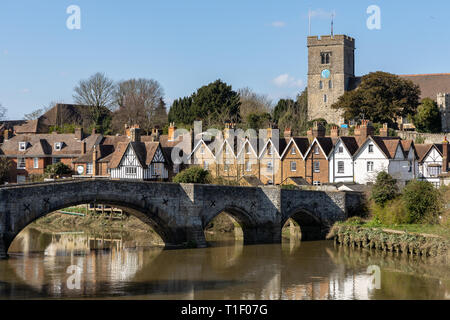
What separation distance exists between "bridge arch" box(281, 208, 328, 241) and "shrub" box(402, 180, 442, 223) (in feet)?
14.9

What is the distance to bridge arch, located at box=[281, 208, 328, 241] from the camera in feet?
119

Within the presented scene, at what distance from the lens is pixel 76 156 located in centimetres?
5175

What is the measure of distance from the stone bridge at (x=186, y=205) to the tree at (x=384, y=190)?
1.40 m

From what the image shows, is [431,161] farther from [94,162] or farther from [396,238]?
[94,162]

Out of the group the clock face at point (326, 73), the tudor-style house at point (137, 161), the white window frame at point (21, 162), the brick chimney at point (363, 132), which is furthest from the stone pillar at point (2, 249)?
the clock face at point (326, 73)

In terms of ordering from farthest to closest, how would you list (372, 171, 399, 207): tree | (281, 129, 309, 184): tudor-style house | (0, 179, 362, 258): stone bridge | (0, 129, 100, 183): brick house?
1. (0, 129, 100, 183): brick house
2. (281, 129, 309, 184): tudor-style house
3. (372, 171, 399, 207): tree
4. (0, 179, 362, 258): stone bridge

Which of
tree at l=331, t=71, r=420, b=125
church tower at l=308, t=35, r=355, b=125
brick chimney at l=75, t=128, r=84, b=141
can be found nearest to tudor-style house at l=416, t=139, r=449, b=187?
tree at l=331, t=71, r=420, b=125

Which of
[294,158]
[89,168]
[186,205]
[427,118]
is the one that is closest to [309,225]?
[186,205]

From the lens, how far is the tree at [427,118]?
2356 inches

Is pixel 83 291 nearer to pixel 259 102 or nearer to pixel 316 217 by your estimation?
pixel 316 217

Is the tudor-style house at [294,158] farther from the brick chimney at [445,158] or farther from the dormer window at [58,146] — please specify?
the dormer window at [58,146]

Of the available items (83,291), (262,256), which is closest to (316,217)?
(262,256)

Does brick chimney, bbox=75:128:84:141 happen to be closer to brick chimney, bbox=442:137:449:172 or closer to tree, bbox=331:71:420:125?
tree, bbox=331:71:420:125

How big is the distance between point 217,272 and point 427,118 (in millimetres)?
38047
